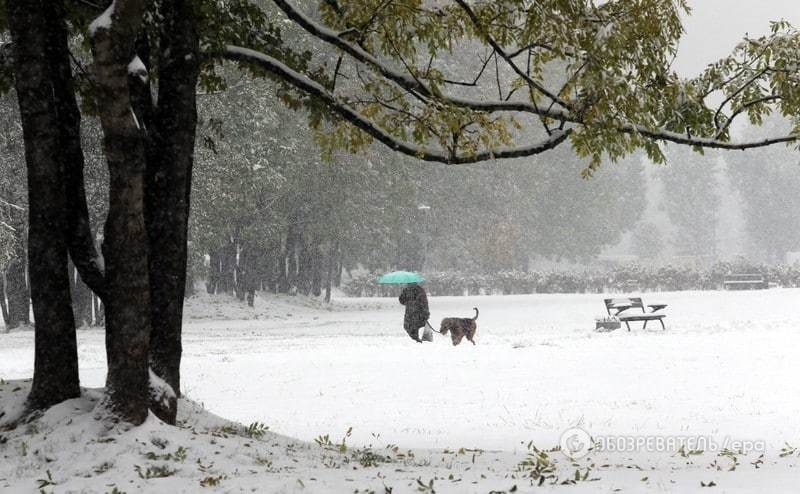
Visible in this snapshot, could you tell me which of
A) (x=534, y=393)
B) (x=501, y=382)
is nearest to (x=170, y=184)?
(x=534, y=393)

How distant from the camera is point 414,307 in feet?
67.3

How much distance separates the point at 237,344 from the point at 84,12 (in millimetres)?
13681

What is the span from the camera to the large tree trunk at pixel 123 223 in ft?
20.4

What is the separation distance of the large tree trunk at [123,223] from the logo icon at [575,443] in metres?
3.87

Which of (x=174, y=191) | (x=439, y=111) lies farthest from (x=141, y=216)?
(x=439, y=111)

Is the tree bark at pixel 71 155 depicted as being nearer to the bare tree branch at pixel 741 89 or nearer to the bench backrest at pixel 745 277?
the bare tree branch at pixel 741 89

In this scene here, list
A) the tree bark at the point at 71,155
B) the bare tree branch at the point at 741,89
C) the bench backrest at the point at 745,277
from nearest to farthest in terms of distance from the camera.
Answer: the tree bark at the point at 71,155 → the bare tree branch at the point at 741,89 → the bench backrest at the point at 745,277

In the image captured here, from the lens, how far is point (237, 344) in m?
21.6

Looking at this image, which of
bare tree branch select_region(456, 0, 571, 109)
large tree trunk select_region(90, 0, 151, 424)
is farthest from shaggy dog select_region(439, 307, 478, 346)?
large tree trunk select_region(90, 0, 151, 424)

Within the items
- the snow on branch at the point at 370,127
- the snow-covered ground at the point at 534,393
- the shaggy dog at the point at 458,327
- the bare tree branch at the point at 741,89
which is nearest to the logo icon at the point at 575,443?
the snow-covered ground at the point at 534,393

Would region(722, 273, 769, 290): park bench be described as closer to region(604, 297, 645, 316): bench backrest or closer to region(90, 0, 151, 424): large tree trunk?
region(604, 297, 645, 316): bench backrest

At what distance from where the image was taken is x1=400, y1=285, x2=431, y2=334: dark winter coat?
20.5 m

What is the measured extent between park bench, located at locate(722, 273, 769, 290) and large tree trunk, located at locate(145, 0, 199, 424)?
152 ft

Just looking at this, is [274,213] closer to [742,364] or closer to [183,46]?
[742,364]
